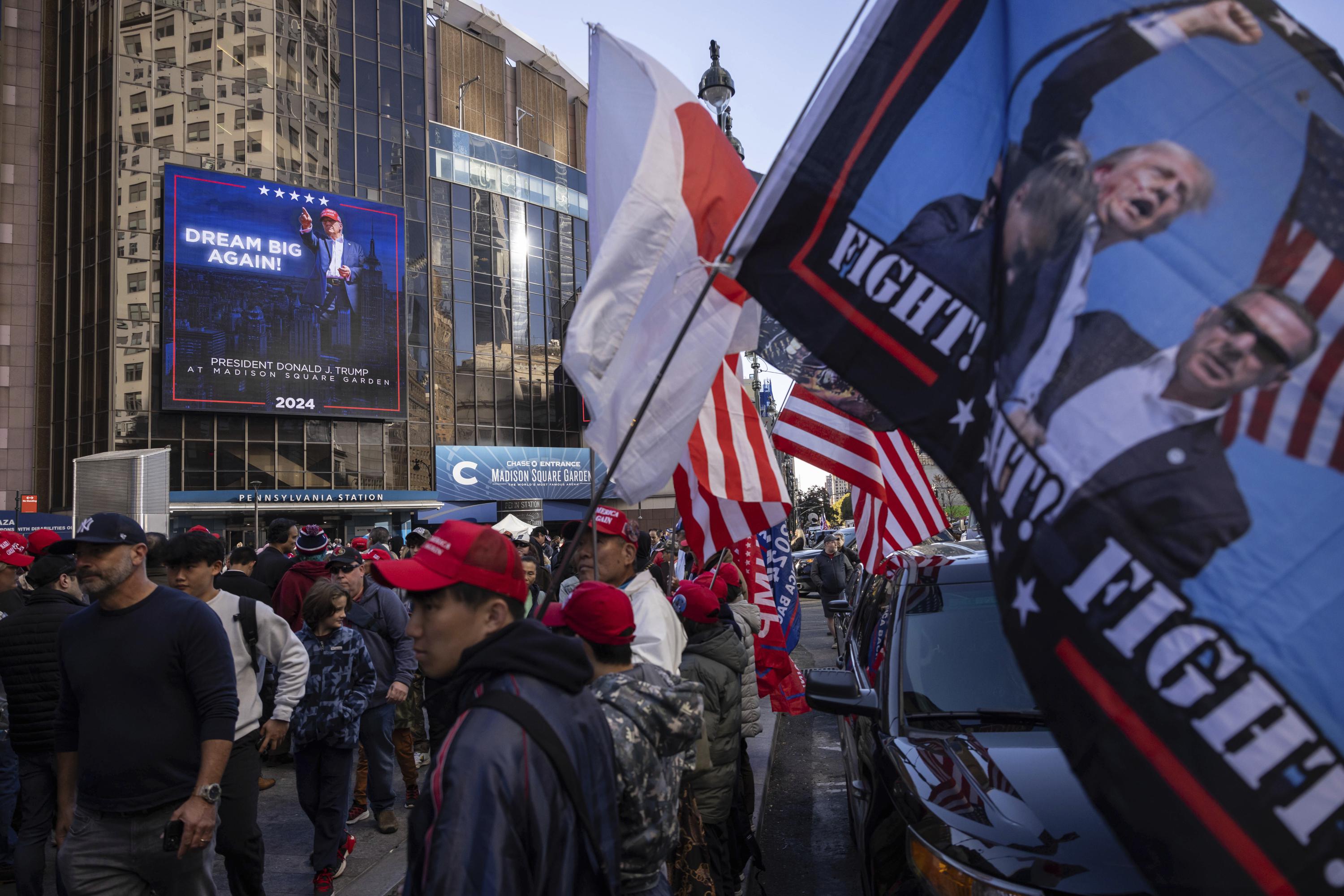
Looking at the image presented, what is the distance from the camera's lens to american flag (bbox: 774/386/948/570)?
618 cm

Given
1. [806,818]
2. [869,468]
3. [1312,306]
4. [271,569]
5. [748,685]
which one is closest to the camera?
→ [1312,306]

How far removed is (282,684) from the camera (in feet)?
15.2

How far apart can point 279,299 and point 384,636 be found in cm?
3208

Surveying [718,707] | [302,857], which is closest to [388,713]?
[302,857]

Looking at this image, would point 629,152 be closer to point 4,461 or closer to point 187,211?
point 187,211

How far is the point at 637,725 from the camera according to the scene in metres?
2.39

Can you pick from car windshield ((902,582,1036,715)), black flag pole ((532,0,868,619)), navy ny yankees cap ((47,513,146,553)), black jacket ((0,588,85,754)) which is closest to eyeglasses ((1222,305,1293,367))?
black flag pole ((532,0,868,619))

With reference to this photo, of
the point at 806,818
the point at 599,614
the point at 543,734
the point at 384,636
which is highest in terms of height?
the point at 599,614

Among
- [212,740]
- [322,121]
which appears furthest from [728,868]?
[322,121]

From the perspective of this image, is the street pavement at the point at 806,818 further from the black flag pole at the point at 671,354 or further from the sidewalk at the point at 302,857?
the black flag pole at the point at 671,354

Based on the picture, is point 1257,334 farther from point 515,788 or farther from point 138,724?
point 138,724

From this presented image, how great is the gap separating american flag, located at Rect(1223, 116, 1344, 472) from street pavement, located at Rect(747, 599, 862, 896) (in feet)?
13.2

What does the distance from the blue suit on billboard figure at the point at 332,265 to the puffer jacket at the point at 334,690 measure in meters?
33.1

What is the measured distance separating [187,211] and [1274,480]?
126ft
